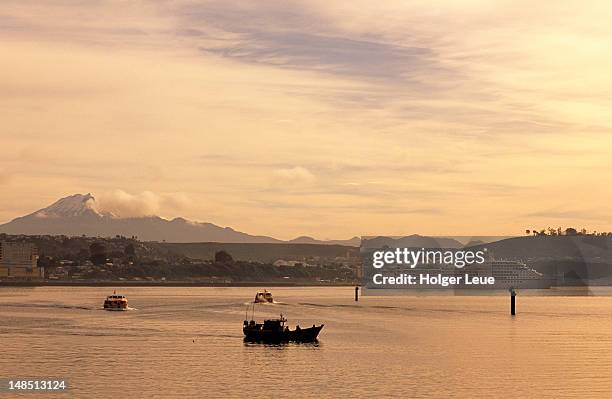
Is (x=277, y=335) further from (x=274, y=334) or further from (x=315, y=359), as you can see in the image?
(x=315, y=359)

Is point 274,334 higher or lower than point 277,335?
higher

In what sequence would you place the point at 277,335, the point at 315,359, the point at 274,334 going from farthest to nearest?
the point at 277,335, the point at 274,334, the point at 315,359

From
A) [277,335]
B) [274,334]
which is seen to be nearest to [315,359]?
[274,334]

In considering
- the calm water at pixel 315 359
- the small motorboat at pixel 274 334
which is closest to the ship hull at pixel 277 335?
the small motorboat at pixel 274 334

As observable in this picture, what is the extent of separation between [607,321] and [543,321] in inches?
617

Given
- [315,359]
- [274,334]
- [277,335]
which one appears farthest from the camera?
[277,335]

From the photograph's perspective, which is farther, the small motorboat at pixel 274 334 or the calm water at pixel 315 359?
the small motorboat at pixel 274 334

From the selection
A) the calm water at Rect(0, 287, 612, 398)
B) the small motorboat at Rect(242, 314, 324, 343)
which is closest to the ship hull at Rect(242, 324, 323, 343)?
the small motorboat at Rect(242, 314, 324, 343)

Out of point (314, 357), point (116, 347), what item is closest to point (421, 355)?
point (314, 357)

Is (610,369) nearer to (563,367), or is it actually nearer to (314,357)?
(563,367)

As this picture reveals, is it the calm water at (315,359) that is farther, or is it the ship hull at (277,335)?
the ship hull at (277,335)

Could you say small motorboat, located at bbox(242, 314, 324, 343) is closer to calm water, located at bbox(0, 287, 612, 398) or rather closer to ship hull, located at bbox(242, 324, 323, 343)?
ship hull, located at bbox(242, 324, 323, 343)

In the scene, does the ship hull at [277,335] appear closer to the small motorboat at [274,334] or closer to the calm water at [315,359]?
the small motorboat at [274,334]

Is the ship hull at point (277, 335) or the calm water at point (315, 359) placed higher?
the ship hull at point (277, 335)
